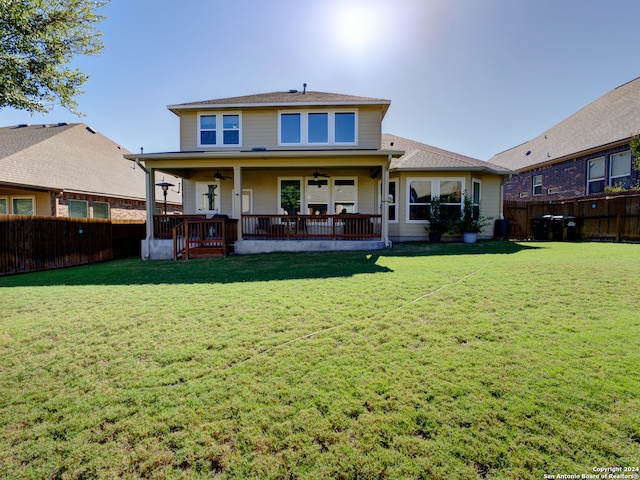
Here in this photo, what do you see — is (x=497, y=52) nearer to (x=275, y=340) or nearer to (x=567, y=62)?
(x=567, y=62)

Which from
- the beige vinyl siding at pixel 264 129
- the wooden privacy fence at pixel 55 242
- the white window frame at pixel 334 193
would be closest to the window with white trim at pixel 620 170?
the beige vinyl siding at pixel 264 129

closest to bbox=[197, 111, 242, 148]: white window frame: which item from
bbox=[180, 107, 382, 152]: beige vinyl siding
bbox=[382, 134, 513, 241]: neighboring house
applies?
bbox=[180, 107, 382, 152]: beige vinyl siding

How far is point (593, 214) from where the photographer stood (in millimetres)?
12812

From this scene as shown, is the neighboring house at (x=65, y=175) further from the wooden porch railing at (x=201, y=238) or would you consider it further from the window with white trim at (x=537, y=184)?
the window with white trim at (x=537, y=184)

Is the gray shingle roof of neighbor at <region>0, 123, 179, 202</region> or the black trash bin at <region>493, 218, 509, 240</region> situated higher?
the gray shingle roof of neighbor at <region>0, 123, 179, 202</region>

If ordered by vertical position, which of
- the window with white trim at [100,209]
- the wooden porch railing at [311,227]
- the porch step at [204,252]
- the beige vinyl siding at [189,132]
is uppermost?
the beige vinyl siding at [189,132]

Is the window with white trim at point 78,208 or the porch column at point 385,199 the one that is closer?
the porch column at point 385,199

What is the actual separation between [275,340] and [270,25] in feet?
36.4

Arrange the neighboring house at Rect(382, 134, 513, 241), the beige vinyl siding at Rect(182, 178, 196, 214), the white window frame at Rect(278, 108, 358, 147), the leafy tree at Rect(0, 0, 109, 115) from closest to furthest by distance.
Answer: the leafy tree at Rect(0, 0, 109, 115)
the white window frame at Rect(278, 108, 358, 147)
the neighboring house at Rect(382, 134, 513, 241)
the beige vinyl siding at Rect(182, 178, 196, 214)

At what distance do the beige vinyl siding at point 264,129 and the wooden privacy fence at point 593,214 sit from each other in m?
8.01

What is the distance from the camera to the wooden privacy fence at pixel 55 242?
870 cm

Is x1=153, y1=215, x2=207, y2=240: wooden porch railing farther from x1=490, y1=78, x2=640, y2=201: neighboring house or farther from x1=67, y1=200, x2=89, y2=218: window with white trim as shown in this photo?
x1=490, y1=78, x2=640, y2=201: neighboring house

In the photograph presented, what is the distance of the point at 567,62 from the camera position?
42.2ft

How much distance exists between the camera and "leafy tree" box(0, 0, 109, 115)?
21.6ft
